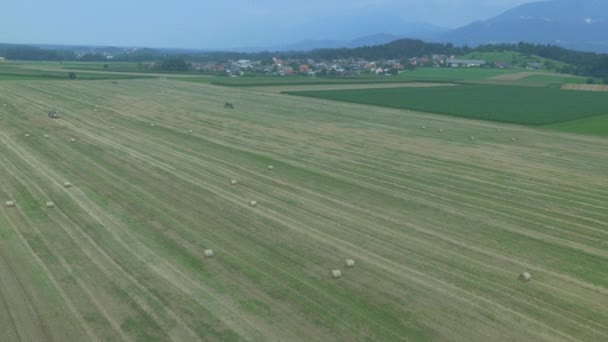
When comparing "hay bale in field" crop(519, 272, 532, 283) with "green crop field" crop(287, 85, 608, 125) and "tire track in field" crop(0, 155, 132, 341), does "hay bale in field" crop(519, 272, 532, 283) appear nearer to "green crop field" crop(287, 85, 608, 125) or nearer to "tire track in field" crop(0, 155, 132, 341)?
"tire track in field" crop(0, 155, 132, 341)

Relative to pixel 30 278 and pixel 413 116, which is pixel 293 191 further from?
pixel 413 116

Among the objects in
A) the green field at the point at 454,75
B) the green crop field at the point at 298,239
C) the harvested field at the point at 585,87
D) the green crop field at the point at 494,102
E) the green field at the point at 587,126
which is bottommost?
the green field at the point at 454,75

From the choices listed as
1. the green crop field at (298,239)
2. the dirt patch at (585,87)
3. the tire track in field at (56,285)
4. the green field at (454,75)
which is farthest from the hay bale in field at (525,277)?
the green field at (454,75)

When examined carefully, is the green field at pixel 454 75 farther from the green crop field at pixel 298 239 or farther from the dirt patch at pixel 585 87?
the green crop field at pixel 298 239

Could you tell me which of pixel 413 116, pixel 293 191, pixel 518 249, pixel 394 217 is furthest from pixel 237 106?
pixel 518 249

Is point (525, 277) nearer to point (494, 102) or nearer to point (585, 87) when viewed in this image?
point (494, 102)
